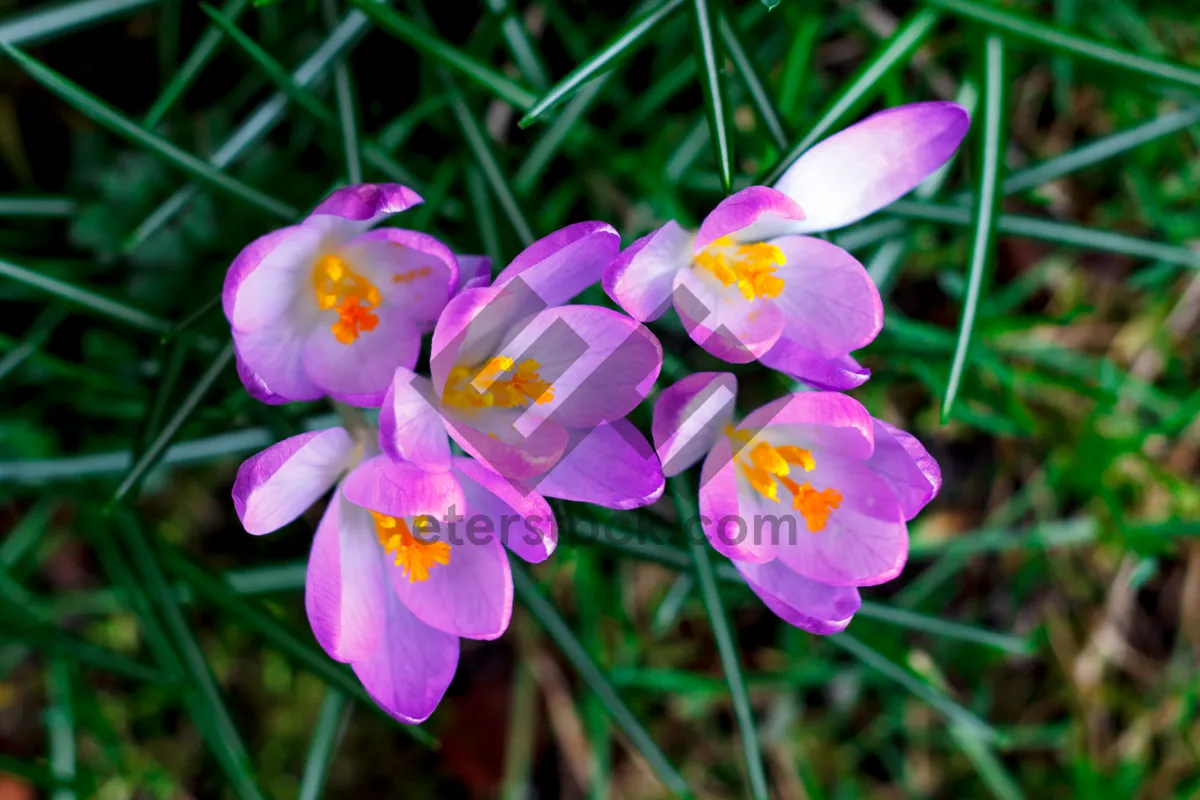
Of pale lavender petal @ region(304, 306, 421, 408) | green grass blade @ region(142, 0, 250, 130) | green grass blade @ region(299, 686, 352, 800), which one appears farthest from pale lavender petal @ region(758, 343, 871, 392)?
green grass blade @ region(142, 0, 250, 130)

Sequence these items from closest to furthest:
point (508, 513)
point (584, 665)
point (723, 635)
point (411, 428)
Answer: point (411, 428)
point (508, 513)
point (723, 635)
point (584, 665)

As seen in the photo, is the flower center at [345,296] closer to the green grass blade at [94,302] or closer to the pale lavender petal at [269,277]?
the pale lavender petal at [269,277]

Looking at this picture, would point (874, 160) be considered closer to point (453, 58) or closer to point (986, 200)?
point (986, 200)

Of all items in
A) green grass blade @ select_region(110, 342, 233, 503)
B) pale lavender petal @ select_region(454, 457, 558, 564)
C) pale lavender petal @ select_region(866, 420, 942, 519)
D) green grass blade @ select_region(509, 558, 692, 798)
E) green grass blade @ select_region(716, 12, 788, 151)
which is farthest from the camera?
green grass blade @ select_region(509, 558, 692, 798)

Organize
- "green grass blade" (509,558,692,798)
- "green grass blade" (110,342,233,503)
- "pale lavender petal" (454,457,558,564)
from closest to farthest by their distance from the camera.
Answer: "pale lavender petal" (454,457,558,564) < "green grass blade" (110,342,233,503) < "green grass blade" (509,558,692,798)

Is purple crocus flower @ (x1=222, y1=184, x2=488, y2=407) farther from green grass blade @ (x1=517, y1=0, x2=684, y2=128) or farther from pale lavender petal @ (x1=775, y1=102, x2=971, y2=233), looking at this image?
pale lavender petal @ (x1=775, y1=102, x2=971, y2=233)

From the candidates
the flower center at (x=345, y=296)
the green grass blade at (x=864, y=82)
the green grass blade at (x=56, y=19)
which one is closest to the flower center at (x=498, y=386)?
the flower center at (x=345, y=296)

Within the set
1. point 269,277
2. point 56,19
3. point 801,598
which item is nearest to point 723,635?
point 801,598
